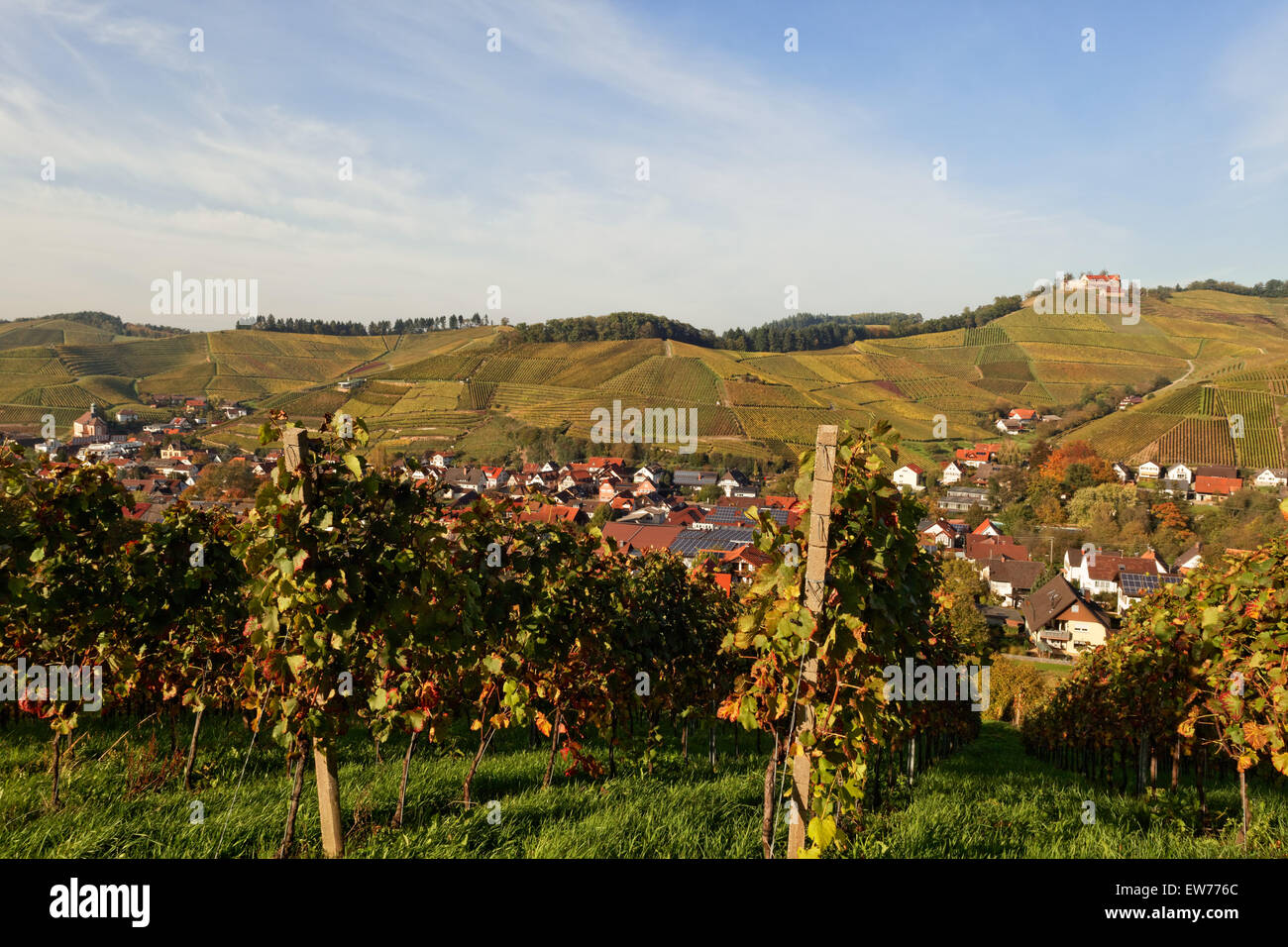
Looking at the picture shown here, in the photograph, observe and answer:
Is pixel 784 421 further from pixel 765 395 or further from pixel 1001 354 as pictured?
pixel 1001 354

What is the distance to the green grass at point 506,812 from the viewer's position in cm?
456

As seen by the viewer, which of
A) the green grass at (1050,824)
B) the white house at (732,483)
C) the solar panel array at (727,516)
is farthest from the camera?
the white house at (732,483)

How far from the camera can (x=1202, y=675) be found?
6.60 meters

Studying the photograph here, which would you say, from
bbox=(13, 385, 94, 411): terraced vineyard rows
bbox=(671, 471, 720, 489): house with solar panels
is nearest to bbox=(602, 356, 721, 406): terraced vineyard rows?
bbox=(671, 471, 720, 489): house with solar panels

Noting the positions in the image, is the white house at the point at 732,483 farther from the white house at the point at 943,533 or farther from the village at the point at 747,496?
the white house at the point at 943,533

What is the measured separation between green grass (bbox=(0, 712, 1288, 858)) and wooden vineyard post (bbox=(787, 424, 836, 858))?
3.08ft

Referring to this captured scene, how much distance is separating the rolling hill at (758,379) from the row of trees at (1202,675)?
260 ft

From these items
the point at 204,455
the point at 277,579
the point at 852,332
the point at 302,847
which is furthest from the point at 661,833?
the point at 852,332

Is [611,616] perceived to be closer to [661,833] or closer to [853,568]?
[661,833]

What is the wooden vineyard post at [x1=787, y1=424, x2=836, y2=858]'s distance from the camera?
362 cm

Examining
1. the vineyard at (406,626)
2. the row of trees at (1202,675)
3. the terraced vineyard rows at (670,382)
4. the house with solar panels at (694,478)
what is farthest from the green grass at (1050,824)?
the terraced vineyard rows at (670,382)

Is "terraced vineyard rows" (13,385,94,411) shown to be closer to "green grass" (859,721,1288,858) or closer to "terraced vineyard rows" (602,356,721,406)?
"terraced vineyard rows" (602,356,721,406)

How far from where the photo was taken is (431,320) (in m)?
200

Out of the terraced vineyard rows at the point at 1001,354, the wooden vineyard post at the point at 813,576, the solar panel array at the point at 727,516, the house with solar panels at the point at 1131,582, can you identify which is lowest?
the house with solar panels at the point at 1131,582
